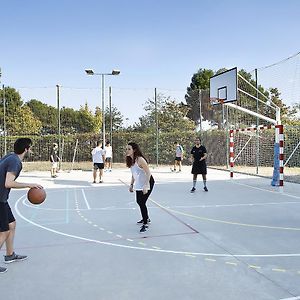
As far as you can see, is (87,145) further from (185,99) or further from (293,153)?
(293,153)

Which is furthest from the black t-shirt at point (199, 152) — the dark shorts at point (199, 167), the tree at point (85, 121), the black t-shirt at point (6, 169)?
the tree at point (85, 121)

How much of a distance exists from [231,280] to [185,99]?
22878mm

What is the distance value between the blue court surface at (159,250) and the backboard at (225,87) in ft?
25.4

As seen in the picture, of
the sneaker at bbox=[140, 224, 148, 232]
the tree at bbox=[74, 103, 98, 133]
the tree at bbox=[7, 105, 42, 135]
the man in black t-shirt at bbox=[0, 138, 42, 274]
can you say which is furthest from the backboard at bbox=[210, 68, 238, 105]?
the man in black t-shirt at bbox=[0, 138, 42, 274]

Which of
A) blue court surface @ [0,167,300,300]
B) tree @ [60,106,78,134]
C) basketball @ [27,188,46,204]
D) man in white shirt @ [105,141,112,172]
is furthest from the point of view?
tree @ [60,106,78,134]

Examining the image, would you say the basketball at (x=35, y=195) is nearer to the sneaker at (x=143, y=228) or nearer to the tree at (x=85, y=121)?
the sneaker at (x=143, y=228)

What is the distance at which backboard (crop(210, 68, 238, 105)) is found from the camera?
16156 millimetres

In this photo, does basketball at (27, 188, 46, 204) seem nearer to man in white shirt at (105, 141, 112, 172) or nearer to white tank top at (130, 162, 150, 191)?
white tank top at (130, 162, 150, 191)

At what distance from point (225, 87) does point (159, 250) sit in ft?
42.2

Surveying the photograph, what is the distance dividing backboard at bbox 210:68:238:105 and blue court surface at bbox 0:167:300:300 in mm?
7742

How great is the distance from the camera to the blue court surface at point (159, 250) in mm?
3754

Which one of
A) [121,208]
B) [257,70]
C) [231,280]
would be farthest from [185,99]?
[231,280]

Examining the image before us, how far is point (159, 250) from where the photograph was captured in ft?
16.8

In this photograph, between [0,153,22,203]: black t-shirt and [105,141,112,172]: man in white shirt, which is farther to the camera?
[105,141,112,172]: man in white shirt
